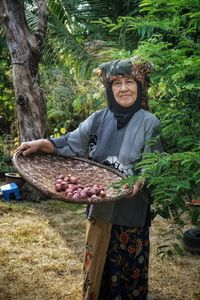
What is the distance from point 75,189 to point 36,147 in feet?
1.60

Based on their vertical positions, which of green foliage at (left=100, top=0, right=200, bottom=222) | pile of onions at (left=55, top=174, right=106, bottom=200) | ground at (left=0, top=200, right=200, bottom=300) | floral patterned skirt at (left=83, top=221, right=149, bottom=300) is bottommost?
ground at (left=0, top=200, right=200, bottom=300)

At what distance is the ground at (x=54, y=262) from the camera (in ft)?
11.7

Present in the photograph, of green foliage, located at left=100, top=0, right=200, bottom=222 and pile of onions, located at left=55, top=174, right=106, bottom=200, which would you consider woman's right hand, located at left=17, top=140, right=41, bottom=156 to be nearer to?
pile of onions, located at left=55, top=174, right=106, bottom=200

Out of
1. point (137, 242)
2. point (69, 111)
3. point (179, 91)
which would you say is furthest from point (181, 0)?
point (69, 111)

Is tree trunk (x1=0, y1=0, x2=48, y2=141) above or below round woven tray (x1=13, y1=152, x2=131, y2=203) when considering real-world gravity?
above

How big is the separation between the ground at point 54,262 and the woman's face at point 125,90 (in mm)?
1580

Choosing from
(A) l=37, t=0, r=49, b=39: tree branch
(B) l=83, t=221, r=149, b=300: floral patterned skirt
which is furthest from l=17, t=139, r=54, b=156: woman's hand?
(A) l=37, t=0, r=49, b=39: tree branch

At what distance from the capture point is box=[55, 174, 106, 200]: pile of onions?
228cm

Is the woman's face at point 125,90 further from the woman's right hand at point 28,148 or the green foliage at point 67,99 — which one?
the green foliage at point 67,99

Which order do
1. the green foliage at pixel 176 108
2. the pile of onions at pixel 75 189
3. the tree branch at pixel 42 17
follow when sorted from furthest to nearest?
the tree branch at pixel 42 17
the pile of onions at pixel 75 189
the green foliage at pixel 176 108

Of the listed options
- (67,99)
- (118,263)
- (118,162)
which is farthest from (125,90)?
(67,99)

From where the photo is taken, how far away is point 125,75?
244cm

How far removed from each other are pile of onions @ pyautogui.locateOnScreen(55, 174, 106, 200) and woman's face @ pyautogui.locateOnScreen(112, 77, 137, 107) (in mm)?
568

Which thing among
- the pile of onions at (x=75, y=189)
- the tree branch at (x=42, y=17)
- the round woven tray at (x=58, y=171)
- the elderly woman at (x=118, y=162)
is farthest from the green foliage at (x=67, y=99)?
the pile of onions at (x=75, y=189)
